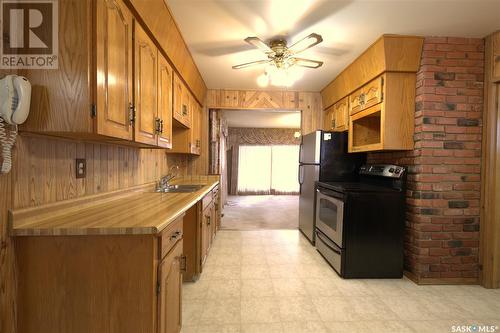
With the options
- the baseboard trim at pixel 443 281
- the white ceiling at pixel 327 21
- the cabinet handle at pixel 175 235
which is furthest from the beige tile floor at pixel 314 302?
the white ceiling at pixel 327 21

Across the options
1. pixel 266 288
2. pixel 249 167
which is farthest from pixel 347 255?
pixel 249 167

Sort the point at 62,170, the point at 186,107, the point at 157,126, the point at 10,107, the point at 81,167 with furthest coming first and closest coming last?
the point at 186,107, the point at 157,126, the point at 81,167, the point at 62,170, the point at 10,107

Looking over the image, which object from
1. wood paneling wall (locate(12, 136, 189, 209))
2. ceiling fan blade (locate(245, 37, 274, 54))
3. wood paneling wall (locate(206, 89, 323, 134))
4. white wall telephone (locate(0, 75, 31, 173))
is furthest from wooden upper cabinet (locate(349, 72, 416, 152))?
white wall telephone (locate(0, 75, 31, 173))

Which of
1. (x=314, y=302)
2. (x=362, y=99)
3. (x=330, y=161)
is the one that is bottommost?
(x=314, y=302)

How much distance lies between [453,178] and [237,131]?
20.3 feet

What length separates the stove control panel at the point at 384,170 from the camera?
2406 millimetres

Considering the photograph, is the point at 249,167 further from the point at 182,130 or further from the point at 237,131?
the point at 182,130

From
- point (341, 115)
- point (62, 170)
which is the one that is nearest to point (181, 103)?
point (62, 170)

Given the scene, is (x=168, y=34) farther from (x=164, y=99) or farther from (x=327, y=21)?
(x=327, y=21)

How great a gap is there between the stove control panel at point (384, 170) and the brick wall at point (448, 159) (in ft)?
0.49

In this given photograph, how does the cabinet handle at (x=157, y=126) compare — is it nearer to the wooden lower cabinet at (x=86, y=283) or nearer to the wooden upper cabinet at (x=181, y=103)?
the wooden upper cabinet at (x=181, y=103)

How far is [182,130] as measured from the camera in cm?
308

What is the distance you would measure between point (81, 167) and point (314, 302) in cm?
199

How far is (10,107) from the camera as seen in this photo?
919 millimetres
